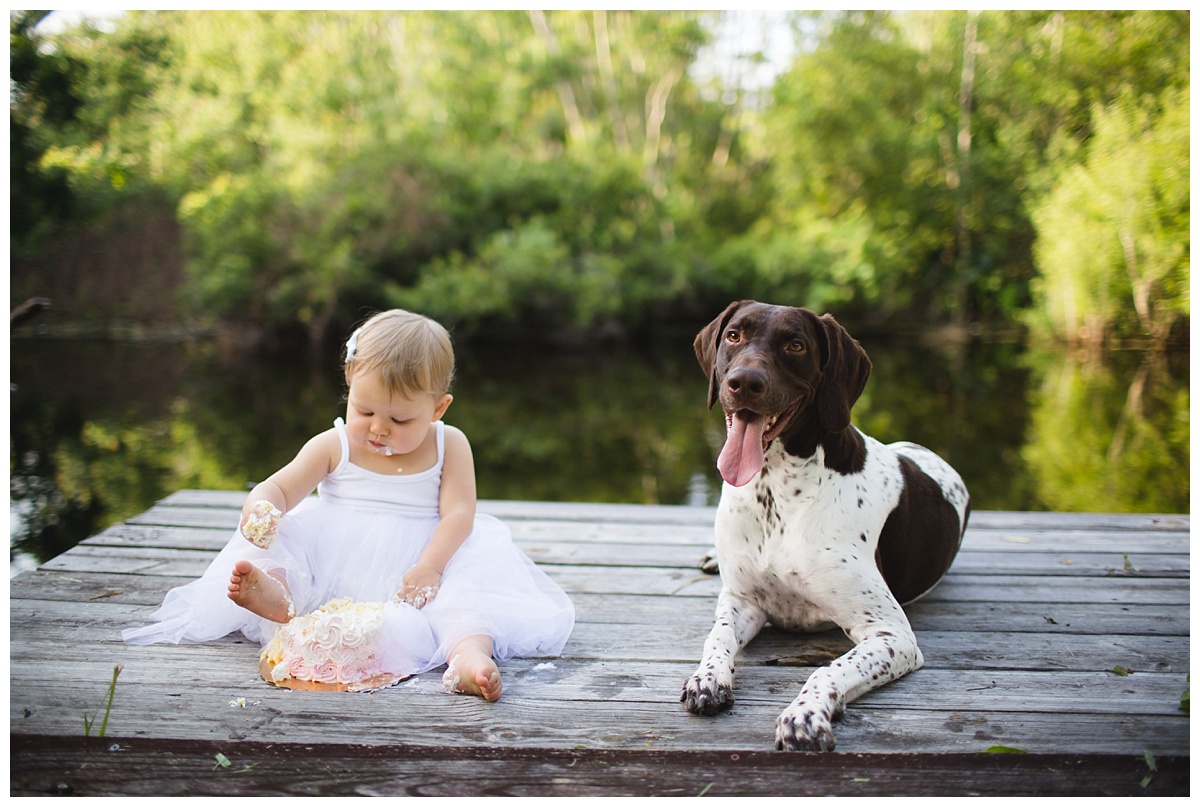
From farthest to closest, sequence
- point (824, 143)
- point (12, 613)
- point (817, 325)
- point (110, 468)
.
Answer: point (824, 143)
point (110, 468)
point (12, 613)
point (817, 325)

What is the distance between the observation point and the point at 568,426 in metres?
10.7

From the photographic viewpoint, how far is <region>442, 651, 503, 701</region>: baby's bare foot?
2.54 m

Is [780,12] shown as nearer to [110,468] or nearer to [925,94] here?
[925,94]

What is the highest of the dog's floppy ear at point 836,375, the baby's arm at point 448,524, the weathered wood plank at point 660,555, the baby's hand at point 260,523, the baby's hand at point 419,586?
the dog's floppy ear at point 836,375

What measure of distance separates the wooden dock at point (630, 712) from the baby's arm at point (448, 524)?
32 centimetres

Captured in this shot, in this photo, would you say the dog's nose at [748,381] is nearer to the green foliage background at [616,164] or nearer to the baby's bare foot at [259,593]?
the baby's bare foot at [259,593]

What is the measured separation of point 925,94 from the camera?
24156 mm

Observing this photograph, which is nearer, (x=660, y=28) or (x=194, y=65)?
(x=194, y=65)

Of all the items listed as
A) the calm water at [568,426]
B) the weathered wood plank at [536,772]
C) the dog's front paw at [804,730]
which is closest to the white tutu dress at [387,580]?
the weathered wood plank at [536,772]

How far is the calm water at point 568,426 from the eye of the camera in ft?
24.7

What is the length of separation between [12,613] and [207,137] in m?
17.5

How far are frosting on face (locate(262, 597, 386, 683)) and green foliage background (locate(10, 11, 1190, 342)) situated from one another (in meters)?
10.1

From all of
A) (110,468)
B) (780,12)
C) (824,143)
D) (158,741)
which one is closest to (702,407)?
(110,468)

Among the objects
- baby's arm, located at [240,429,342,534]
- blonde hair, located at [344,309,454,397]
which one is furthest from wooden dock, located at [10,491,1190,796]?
blonde hair, located at [344,309,454,397]
